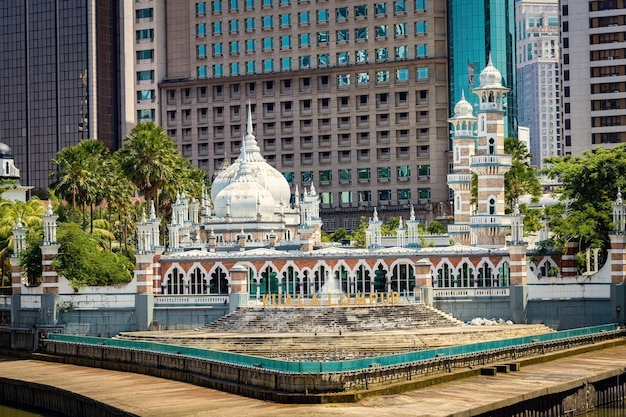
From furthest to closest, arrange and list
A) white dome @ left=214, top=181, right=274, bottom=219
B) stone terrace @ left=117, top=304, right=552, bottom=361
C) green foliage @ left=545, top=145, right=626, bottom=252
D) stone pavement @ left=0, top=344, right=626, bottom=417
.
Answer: white dome @ left=214, top=181, right=274, bottom=219
green foliage @ left=545, top=145, right=626, bottom=252
stone terrace @ left=117, top=304, right=552, bottom=361
stone pavement @ left=0, top=344, right=626, bottom=417

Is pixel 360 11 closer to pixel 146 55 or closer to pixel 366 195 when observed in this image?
pixel 366 195

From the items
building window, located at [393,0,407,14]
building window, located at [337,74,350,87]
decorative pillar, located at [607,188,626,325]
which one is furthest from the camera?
building window, located at [337,74,350,87]

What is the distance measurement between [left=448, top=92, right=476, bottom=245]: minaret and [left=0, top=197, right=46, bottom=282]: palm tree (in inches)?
1320

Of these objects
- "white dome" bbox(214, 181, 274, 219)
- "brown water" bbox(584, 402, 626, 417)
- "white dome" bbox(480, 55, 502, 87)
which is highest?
"white dome" bbox(480, 55, 502, 87)

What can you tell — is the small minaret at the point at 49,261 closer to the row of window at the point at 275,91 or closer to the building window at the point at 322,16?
the row of window at the point at 275,91

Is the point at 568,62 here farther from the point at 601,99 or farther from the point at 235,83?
the point at 235,83

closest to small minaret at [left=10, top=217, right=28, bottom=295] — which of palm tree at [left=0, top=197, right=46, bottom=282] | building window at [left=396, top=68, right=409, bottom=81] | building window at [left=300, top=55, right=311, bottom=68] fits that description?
palm tree at [left=0, top=197, right=46, bottom=282]

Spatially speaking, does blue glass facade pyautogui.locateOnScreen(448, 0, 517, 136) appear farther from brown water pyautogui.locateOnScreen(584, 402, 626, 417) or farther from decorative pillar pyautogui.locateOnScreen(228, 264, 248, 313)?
brown water pyautogui.locateOnScreen(584, 402, 626, 417)

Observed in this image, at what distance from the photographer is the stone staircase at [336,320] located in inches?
3123

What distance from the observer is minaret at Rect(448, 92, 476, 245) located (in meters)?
100

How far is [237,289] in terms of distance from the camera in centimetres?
8462

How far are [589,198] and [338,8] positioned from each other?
88896 mm

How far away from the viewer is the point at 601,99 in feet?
524

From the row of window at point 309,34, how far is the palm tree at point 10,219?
69.3 meters
